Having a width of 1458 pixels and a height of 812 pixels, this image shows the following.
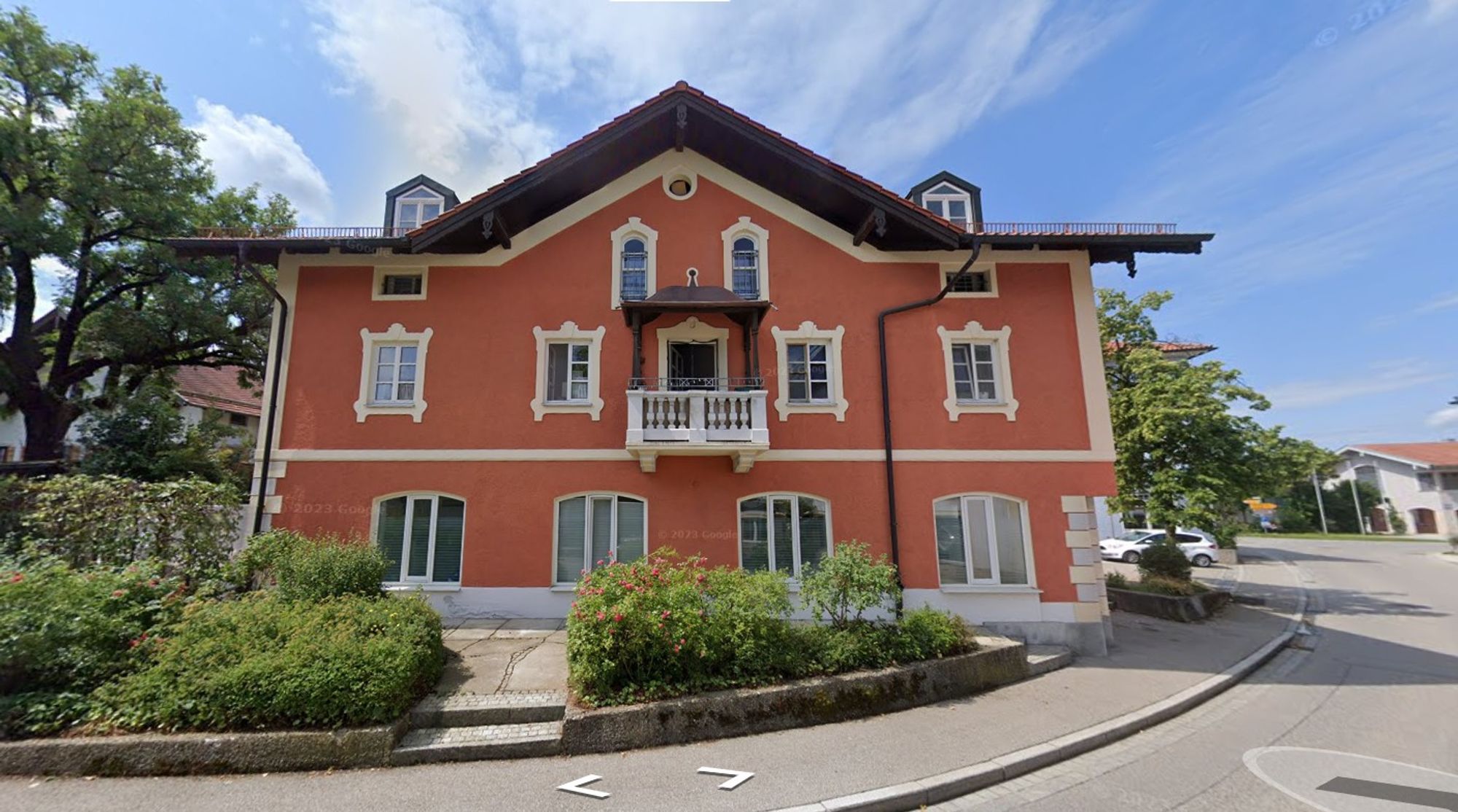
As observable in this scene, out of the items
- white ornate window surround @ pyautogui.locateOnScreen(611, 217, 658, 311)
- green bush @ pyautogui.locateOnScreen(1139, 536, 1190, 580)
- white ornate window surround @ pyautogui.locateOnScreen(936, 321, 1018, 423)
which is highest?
white ornate window surround @ pyautogui.locateOnScreen(611, 217, 658, 311)

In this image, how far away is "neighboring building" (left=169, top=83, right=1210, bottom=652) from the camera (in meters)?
11.2

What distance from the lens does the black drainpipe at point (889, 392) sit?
445 inches

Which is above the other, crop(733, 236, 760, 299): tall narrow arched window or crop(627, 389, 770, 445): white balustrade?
crop(733, 236, 760, 299): tall narrow arched window

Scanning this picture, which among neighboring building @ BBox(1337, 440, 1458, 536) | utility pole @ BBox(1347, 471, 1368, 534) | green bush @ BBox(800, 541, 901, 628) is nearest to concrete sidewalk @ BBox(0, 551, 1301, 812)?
green bush @ BBox(800, 541, 901, 628)

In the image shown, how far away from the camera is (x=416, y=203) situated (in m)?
13.3

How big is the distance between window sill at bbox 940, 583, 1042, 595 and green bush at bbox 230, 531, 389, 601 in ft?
34.4

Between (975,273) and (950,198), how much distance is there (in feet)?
7.17

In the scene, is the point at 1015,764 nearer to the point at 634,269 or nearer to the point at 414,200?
the point at 634,269

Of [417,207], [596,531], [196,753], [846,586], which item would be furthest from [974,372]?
[417,207]

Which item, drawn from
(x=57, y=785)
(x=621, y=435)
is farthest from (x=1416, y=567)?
(x=57, y=785)

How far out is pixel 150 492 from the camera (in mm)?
9742

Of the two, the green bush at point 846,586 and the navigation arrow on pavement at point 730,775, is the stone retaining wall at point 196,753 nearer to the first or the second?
the navigation arrow on pavement at point 730,775

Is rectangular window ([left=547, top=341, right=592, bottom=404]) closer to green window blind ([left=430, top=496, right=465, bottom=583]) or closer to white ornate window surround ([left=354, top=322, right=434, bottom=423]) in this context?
white ornate window surround ([left=354, top=322, right=434, bottom=423])

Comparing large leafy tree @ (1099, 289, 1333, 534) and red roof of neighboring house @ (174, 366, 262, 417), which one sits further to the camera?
red roof of neighboring house @ (174, 366, 262, 417)
